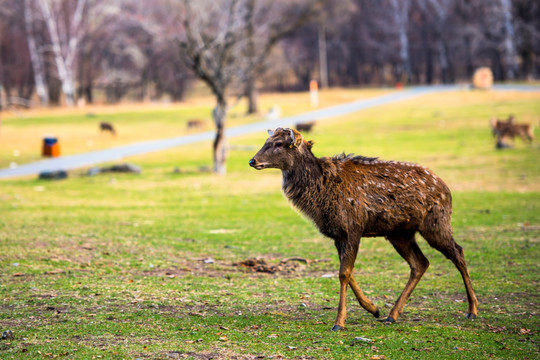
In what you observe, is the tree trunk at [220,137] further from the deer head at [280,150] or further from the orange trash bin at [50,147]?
the deer head at [280,150]

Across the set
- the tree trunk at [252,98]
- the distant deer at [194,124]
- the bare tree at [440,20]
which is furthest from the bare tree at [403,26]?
the distant deer at [194,124]

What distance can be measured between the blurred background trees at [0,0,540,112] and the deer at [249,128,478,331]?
52.3 m

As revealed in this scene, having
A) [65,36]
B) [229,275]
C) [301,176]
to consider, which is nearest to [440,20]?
[65,36]

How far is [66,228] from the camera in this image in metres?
14.4

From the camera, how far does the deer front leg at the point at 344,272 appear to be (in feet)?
24.6

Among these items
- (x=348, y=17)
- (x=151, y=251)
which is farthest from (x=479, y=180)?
(x=348, y=17)

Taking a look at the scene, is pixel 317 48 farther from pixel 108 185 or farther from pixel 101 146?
pixel 108 185

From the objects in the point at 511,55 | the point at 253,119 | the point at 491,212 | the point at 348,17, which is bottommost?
the point at 491,212

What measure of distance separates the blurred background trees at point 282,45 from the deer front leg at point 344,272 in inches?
2088

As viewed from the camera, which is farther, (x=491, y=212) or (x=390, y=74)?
(x=390, y=74)

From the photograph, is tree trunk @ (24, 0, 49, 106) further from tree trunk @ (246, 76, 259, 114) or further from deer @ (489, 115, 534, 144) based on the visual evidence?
deer @ (489, 115, 534, 144)

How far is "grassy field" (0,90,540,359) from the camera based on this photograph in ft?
22.7

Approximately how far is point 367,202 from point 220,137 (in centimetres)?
1822

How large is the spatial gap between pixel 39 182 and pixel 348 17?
69638 millimetres
